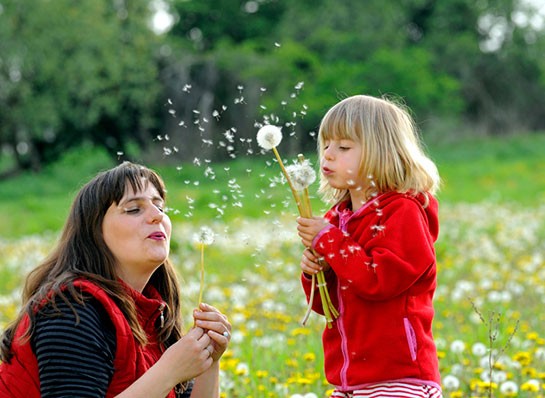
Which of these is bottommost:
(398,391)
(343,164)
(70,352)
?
(398,391)

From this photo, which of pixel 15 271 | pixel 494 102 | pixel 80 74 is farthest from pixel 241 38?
pixel 15 271

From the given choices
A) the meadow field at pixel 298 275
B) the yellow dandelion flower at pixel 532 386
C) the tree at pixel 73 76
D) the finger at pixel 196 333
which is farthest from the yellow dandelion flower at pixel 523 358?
the tree at pixel 73 76

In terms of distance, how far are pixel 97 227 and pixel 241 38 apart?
110 ft

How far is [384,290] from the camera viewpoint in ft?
8.64

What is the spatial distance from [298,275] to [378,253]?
526 centimetres

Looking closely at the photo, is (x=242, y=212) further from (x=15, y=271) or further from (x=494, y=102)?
(x=494, y=102)

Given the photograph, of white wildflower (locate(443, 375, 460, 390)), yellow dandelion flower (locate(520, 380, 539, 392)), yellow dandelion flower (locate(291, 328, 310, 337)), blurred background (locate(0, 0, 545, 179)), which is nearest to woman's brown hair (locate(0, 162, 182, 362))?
white wildflower (locate(443, 375, 460, 390))

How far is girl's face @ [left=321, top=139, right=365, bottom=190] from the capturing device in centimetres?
278

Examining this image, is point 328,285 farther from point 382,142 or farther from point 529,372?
point 529,372

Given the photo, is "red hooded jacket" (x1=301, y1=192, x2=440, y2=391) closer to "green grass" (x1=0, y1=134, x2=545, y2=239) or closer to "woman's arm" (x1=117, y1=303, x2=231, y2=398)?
"woman's arm" (x1=117, y1=303, x2=231, y2=398)

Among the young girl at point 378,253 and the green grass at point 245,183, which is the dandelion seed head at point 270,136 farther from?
the green grass at point 245,183

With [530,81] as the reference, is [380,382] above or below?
above

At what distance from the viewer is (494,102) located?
31938 millimetres

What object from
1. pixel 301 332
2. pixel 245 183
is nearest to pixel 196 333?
pixel 301 332
